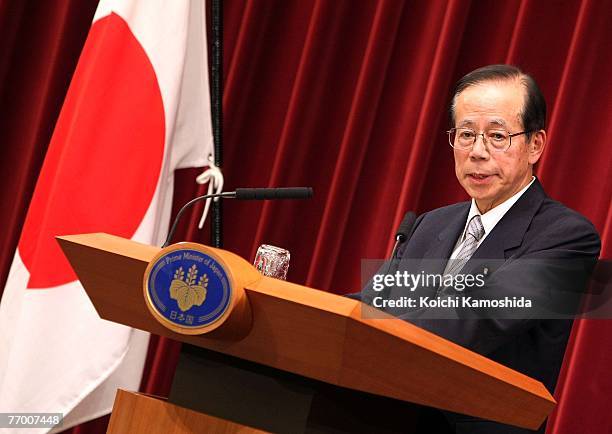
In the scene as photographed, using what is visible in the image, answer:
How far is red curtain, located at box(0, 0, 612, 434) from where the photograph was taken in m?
2.78

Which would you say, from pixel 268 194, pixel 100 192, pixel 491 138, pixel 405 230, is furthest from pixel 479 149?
pixel 100 192

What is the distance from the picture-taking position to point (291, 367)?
1266 mm

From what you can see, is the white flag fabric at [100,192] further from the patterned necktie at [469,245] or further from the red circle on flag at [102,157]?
the patterned necktie at [469,245]

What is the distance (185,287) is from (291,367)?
0.20 m

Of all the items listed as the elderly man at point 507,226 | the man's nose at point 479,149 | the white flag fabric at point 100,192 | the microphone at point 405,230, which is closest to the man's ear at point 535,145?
the elderly man at point 507,226

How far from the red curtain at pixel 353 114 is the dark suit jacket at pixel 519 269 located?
33.7 inches

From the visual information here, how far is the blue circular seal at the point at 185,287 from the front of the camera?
125 centimetres

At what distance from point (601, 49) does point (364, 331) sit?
78.7 inches

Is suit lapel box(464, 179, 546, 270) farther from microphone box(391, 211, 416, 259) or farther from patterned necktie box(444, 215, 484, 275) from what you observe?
microphone box(391, 211, 416, 259)

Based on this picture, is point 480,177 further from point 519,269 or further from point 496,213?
point 519,269

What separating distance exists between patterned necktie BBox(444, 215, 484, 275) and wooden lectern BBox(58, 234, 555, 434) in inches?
20.9

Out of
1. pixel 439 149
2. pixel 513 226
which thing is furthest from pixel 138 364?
pixel 513 226

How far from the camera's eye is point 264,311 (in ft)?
4.10

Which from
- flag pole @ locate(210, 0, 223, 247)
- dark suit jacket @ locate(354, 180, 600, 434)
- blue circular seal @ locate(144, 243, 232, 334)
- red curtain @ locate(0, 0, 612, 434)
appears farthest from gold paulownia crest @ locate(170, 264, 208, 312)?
red curtain @ locate(0, 0, 612, 434)
